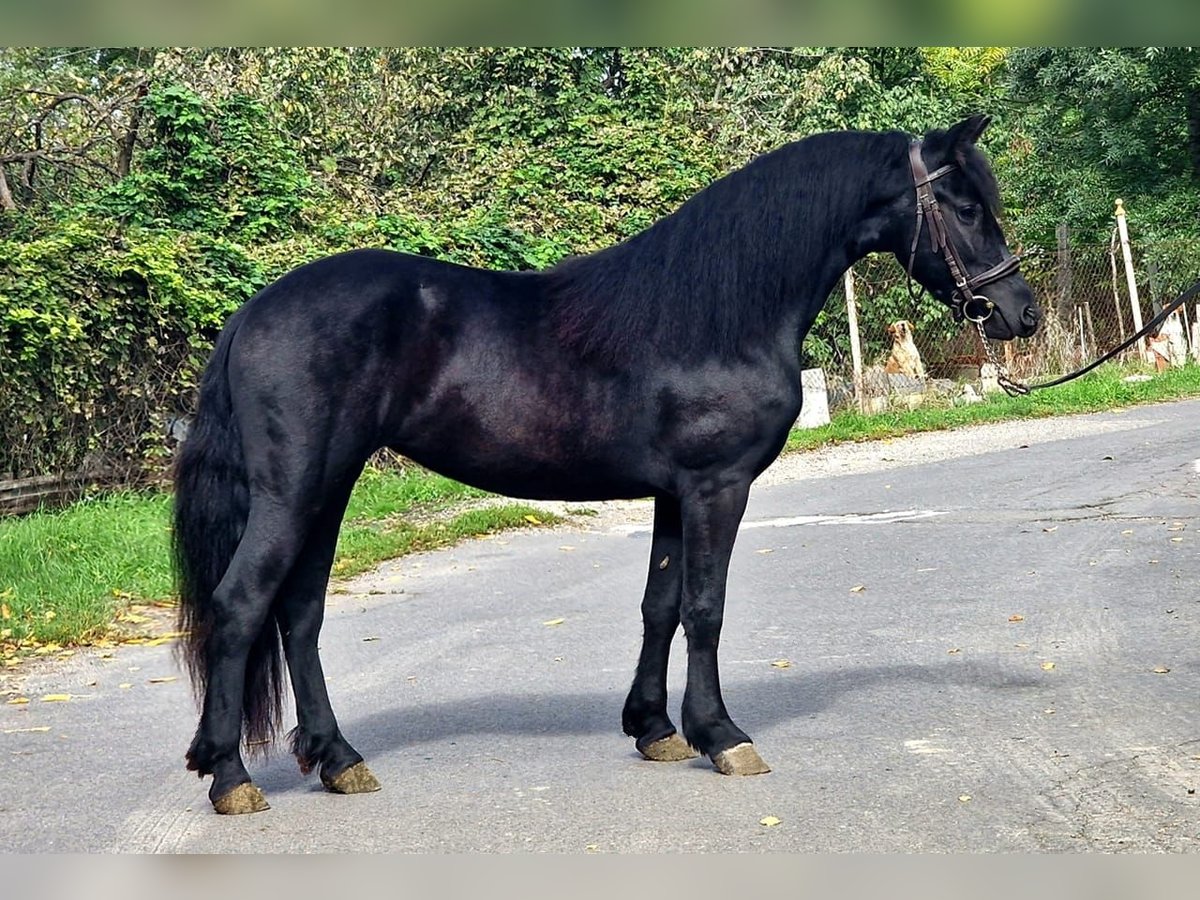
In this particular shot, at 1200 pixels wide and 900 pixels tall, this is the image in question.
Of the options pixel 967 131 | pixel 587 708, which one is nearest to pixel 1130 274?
pixel 587 708

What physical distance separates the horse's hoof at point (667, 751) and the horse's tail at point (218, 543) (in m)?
1.41

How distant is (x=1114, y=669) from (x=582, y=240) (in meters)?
12.7

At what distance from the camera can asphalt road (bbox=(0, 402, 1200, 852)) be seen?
4.79 meters

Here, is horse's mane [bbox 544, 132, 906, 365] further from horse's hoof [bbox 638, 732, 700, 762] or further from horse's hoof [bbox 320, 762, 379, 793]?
horse's hoof [bbox 320, 762, 379, 793]

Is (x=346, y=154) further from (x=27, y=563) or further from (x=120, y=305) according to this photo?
(x=27, y=563)

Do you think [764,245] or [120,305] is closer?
[764,245]

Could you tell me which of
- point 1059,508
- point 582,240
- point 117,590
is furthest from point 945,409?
point 117,590

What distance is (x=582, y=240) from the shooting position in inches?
739

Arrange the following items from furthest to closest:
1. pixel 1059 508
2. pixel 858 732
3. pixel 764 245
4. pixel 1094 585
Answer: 1. pixel 1059 508
2. pixel 1094 585
3. pixel 858 732
4. pixel 764 245

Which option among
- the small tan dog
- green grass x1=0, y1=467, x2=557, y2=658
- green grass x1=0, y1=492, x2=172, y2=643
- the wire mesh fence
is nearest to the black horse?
green grass x1=0, y1=467, x2=557, y2=658

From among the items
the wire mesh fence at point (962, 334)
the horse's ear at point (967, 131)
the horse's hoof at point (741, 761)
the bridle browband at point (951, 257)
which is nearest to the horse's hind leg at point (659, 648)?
the horse's hoof at point (741, 761)

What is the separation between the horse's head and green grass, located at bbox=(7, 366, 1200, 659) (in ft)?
16.9
